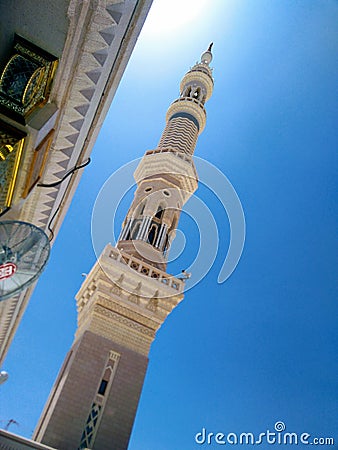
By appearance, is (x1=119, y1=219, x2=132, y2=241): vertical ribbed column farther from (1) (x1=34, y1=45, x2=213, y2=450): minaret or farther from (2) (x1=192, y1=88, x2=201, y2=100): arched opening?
(2) (x1=192, y1=88, x2=201, y2=100): arched opening

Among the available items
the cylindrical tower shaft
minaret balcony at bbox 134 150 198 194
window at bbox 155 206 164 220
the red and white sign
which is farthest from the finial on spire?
the red and white sign

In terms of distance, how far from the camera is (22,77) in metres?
2.87

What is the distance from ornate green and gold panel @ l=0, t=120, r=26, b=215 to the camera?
2950mm

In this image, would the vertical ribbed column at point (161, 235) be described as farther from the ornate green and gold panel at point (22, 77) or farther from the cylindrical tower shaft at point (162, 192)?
the ornate green and gold panel at point (22, 77)

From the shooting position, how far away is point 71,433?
336 inches

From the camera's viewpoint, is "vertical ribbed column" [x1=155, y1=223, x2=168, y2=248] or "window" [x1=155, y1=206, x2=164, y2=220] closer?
"vertical ribbed column" [x1=155, y1=223, x2=168, y2=248]

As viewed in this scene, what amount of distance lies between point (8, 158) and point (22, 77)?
0.59 metres

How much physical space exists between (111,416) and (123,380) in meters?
0.86

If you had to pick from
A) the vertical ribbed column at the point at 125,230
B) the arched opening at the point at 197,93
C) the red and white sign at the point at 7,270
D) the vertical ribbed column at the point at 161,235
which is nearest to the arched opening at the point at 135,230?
the vertical ribbed column at the point at 125,230

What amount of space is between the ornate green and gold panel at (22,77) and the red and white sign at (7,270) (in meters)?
1.03

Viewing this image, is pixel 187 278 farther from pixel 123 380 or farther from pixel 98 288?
pixel 123 380

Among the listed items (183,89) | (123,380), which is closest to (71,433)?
(123,380)

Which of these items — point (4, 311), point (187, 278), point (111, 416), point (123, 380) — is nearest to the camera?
point (4, 311)

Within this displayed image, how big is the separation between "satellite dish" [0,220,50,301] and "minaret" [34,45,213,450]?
22.2ft
